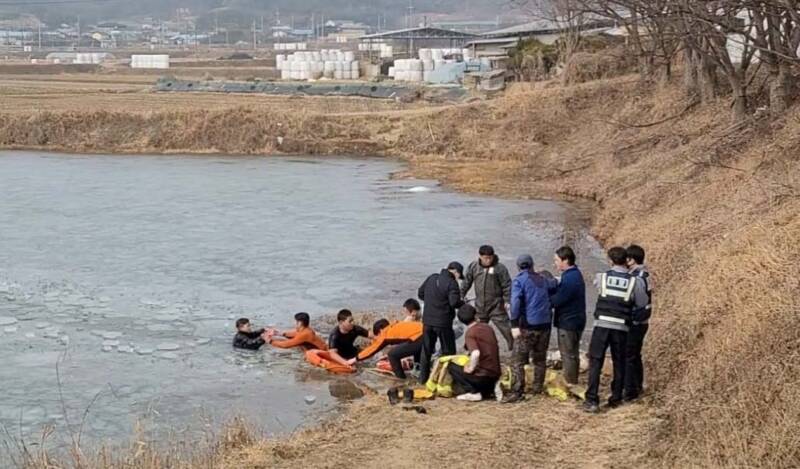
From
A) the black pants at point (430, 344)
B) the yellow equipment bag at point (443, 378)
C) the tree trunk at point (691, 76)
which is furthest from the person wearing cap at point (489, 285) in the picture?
the tree trunk at point (691, 76)

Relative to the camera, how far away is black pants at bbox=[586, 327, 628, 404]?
31.8 ft

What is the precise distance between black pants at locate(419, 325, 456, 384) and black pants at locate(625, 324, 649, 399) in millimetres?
2195

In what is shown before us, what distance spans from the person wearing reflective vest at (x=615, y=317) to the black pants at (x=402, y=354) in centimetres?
251

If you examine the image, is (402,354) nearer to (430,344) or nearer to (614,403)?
(430,344)

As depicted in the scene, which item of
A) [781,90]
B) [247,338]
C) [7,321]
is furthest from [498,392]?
[781,90]

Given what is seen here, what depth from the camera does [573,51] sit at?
43.3 meters

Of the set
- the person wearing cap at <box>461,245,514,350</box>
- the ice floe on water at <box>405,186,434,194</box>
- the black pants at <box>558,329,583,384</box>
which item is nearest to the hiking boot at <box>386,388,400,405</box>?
the person wearing cap at <box>461,245,514,350</box>

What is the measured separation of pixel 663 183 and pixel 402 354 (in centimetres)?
1075

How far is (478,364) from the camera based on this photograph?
10.5 m

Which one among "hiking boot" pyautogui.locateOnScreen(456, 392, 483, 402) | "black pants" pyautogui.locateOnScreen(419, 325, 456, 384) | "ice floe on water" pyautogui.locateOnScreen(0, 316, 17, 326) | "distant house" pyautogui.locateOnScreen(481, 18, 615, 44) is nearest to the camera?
"hiking boot" pyautogui.locateOnScreen(456, 392, 483, 402)

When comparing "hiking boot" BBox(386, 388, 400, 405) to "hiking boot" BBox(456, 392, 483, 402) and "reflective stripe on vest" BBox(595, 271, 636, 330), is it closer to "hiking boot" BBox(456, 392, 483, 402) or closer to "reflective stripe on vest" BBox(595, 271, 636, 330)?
"hiking boot" BBox(456, 392, 483, 402)

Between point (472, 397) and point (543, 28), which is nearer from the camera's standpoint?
point (472, 397)

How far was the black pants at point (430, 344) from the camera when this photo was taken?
37.2 ft

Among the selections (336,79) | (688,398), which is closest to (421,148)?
(688,398)
